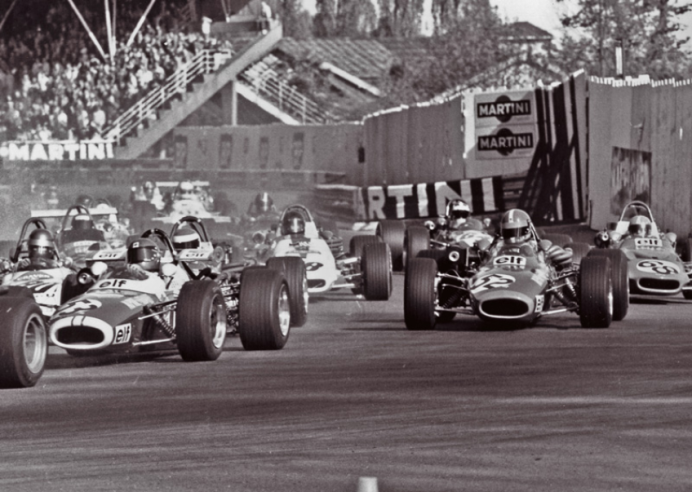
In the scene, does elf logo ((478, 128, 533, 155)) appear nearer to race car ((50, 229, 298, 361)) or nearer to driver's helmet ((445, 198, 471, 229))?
driver's helmet ((445, 198, 471, 229))

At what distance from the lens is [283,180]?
4184 centimetres

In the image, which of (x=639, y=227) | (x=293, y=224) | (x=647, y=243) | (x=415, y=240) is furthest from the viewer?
(x=415, y=240)

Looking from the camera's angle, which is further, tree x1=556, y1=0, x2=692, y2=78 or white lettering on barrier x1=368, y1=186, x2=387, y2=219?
tree x1=556, y1=0, x2=692, y2=78

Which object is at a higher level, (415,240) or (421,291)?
(421,291)

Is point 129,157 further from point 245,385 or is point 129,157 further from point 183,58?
point 245,385

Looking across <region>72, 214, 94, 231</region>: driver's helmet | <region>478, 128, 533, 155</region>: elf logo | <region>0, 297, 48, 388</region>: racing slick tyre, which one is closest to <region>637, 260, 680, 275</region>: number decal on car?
<region>0, 297, 48, 388</region>: racing slick tyre

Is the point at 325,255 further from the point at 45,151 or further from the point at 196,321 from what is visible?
the point at 45,151

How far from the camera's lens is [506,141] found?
29875mm

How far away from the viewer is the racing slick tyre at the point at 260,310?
Result: 12375 mm

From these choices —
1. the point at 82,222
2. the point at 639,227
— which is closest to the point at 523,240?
the point at 639,227

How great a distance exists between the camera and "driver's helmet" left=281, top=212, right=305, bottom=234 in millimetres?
19203

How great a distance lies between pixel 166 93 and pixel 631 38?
15297mm

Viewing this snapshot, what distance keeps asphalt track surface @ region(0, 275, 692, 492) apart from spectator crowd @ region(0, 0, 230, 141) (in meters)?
35.1

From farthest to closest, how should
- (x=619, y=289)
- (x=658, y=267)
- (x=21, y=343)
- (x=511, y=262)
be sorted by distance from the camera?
1. (x=658, y=267)
2. (x=619, y=289)
3. (x=511, y=262)
4. (x=21, y=343)
